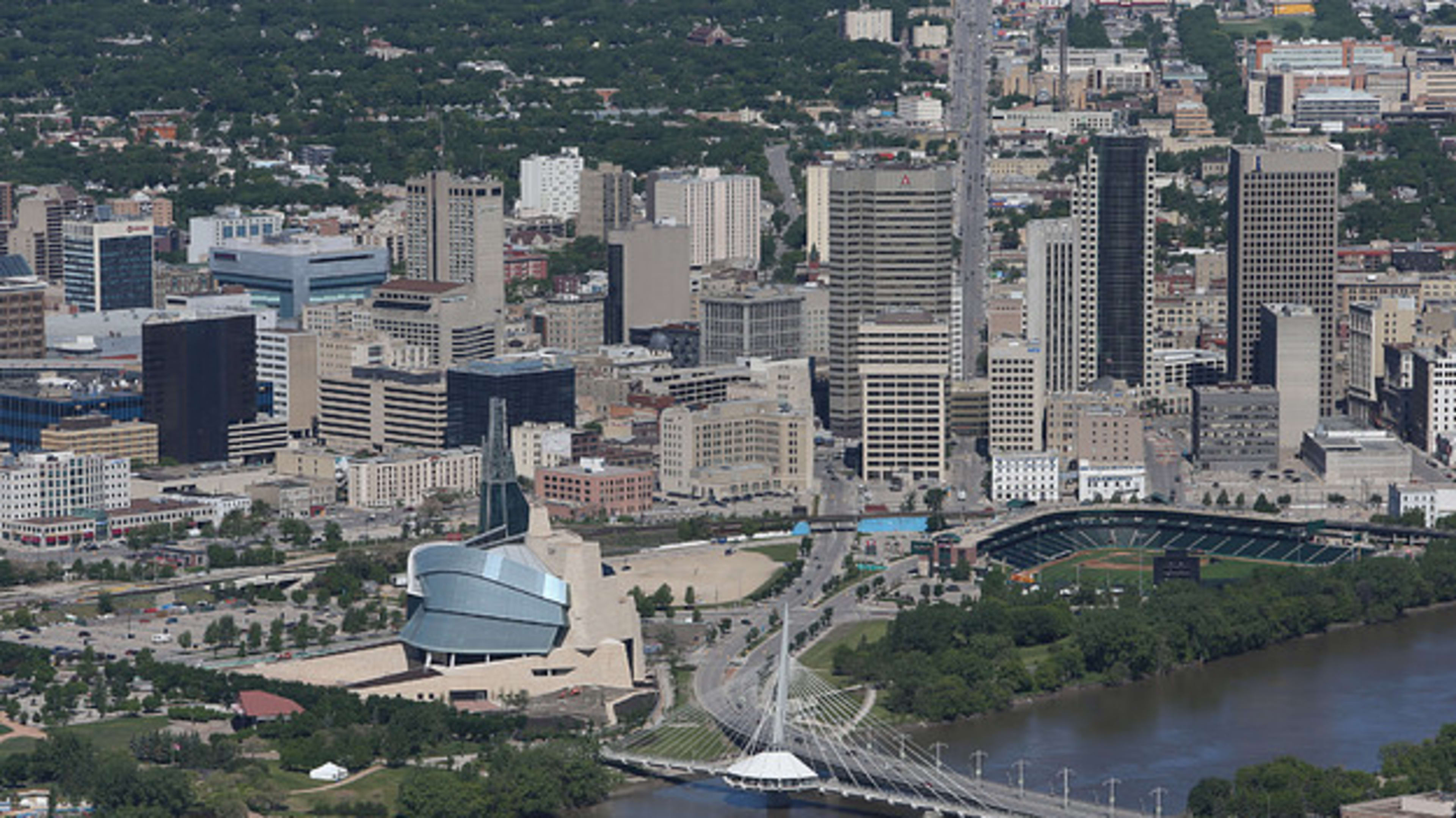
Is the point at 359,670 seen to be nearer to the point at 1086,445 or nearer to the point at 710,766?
the point at 710,766

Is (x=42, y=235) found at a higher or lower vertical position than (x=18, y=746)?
higher

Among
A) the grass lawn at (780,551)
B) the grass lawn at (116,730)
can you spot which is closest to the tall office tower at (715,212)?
the grass lawn at (780,551)

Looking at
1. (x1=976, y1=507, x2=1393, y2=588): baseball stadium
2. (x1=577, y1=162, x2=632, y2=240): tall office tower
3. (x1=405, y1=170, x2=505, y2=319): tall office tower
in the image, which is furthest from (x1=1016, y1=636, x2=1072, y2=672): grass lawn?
(x1=577, y1=162, x2=632, y2=240): tall office tower

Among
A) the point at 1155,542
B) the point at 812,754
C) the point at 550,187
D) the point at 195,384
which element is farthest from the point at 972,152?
the point at 812,754

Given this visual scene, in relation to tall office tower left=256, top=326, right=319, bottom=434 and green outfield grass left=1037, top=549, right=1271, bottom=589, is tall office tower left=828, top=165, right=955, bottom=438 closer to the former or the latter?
tall office tower left=256, top=326, right=319, bottom=434

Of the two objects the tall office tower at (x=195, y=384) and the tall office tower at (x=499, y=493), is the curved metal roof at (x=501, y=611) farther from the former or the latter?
the tall office tower at (x=195, y=384)

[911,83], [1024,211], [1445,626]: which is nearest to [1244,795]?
[1445,626]

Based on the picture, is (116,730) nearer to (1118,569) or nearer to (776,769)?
(776,769)
